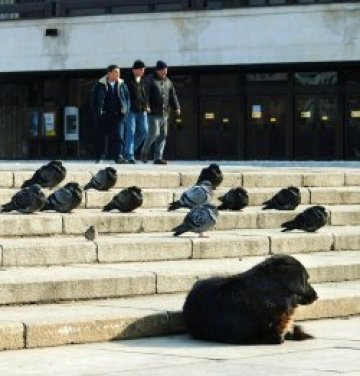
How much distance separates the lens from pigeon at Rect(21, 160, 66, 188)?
52.8 ft

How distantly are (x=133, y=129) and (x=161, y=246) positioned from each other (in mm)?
12513

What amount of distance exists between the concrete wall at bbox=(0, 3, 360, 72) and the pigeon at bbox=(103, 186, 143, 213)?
26.9 m

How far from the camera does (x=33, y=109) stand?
48875 millimetres

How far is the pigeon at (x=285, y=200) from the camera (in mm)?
16875

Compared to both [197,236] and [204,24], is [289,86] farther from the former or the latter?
[197,236]

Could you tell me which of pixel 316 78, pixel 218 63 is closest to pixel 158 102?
pixel 218 63

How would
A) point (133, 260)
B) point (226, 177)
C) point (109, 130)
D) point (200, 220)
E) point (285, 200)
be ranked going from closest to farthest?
point (133, 260) < point (200, 220) < point (285, 200) < point (226, 177) < point (109, 130)

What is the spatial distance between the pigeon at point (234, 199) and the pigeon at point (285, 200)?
52 cm

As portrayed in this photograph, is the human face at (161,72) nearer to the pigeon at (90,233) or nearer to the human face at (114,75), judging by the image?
the human face at (114,75)

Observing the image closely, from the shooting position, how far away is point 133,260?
519 inches

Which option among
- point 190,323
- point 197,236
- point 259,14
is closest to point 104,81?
point 197,236

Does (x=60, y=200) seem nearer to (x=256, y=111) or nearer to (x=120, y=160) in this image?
(x=120, y=160)

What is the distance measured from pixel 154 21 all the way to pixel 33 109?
6801mm

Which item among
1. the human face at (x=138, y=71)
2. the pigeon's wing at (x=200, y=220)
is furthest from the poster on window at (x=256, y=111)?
the pigeon's wing at (x=200, y=220)
